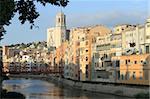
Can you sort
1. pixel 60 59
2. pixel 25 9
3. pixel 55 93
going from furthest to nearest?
pixel 60 59
pixel 55 93
pixel 25 9

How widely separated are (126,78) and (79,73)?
25381 millimetres

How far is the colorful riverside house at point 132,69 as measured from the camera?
2117 inches

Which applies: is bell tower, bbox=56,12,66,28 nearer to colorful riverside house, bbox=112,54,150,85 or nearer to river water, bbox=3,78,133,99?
river water, bbox=3,78,133,99

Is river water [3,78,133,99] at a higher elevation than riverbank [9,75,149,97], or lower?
lower

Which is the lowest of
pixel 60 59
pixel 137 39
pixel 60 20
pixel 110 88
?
pixel 110 88

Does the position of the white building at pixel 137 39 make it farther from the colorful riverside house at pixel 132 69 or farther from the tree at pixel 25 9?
the tree at pixel 25 9

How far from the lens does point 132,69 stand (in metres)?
57.4

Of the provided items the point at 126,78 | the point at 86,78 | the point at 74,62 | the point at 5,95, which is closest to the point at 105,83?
the point at 126,78

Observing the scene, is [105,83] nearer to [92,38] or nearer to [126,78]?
[126,78]

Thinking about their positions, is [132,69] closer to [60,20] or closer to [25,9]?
[25,9]

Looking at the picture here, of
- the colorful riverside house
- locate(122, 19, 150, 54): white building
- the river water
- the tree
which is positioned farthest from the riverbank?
the tree

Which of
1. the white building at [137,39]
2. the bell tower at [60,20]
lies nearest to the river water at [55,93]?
the white building at [137,39]

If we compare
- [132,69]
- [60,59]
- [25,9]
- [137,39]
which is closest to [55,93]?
[132,69]

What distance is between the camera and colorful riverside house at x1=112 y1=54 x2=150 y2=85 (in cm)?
5378
